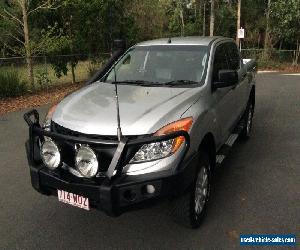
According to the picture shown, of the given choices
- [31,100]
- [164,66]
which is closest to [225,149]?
[164,66]

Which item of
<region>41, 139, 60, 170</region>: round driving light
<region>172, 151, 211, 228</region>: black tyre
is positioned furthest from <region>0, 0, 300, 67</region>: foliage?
<region>172, 151, 211, 228</region>: black tyre

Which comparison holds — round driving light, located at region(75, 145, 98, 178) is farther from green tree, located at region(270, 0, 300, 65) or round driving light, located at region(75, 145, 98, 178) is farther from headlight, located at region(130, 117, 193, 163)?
green tree, located at region(270, 0, 300, 65)

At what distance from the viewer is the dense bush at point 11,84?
1162 cm

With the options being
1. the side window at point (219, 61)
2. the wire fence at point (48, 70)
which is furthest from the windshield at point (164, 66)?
the wire fence at point (48, 70)

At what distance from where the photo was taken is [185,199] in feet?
11.8

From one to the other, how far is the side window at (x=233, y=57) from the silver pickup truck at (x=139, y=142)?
0.95 meters

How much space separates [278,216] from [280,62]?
71.8 feet

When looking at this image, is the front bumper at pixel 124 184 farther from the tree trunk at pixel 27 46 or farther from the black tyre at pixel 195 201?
the tree trunk at pixel 27 46

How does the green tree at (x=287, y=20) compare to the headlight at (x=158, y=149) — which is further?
the green tree at (x=287, y=20)

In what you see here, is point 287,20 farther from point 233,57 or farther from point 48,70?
point 233,57

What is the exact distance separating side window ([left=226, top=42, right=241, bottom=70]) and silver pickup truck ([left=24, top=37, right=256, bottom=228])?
37.4 inches

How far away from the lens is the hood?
3.36 metres

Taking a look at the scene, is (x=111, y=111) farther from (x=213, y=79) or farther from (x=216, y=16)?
(x=216, y=16)

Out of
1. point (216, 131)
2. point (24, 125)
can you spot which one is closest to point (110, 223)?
point (216, 131)
